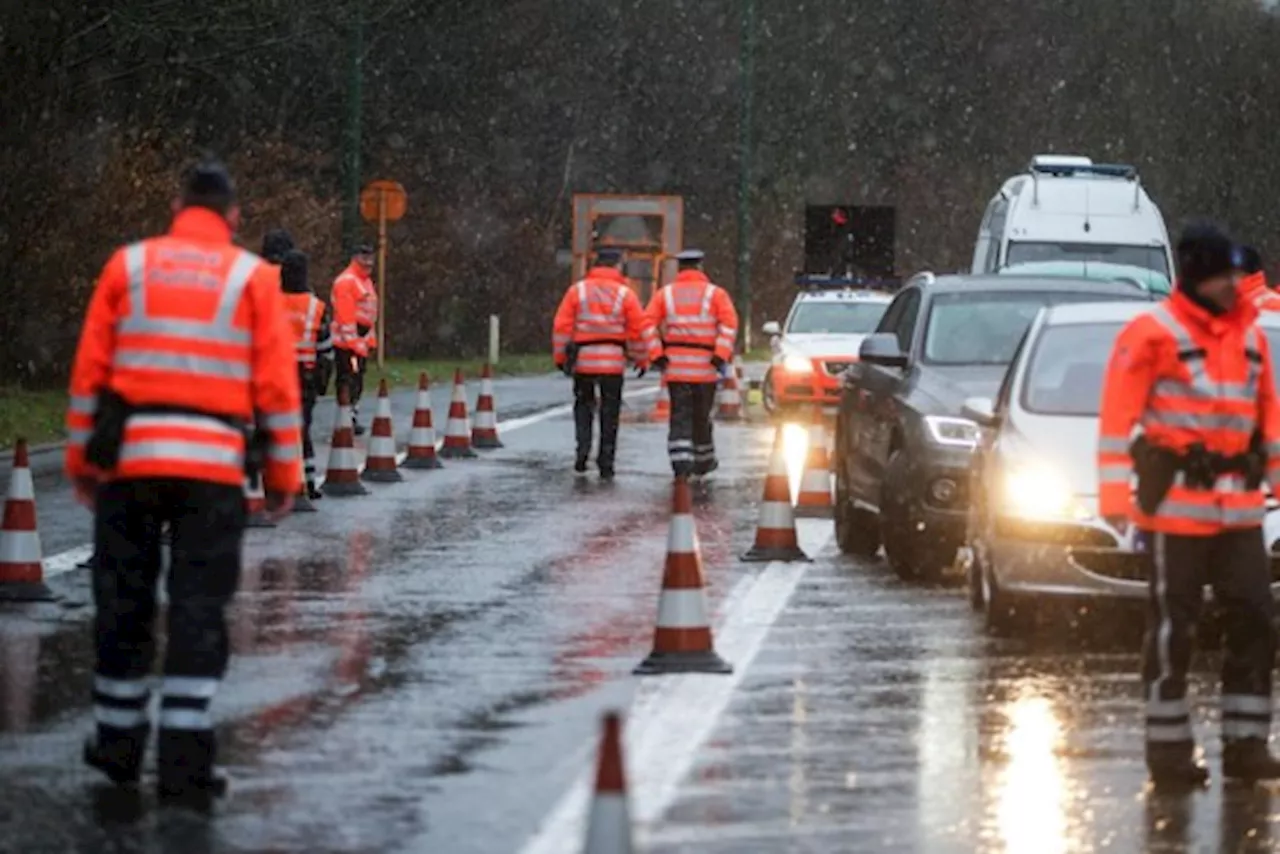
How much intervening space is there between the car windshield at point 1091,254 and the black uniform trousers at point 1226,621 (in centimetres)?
2448

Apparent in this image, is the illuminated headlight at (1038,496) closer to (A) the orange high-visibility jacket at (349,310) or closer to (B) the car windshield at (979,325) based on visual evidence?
(B) the car windshield at (979,325)

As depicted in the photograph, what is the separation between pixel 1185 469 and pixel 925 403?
22.4 feet

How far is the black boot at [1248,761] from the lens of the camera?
407 inches

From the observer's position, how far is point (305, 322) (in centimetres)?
2153

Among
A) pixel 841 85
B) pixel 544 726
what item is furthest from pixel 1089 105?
pixel 544 726

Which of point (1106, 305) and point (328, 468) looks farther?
point (328, 468)

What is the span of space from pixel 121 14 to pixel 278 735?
88.9 ft

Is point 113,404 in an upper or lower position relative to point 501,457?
upper

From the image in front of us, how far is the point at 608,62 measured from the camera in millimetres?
68688

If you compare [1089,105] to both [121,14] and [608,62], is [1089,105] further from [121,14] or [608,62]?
[121,14]

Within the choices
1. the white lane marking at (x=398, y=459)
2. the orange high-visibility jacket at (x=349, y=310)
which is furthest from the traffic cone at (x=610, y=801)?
the orange high-visibility jacket at (x=349, y=310)

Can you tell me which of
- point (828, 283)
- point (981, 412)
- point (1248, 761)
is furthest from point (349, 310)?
point (828, 283)

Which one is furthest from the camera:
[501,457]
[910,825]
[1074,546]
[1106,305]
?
[501,457]

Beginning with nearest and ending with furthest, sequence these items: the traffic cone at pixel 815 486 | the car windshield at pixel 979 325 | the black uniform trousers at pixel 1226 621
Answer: the black uniform trousers at pixel 1226 621 → the car windshield at pixel 979 325 → the traffic cone at pixel 815 486
